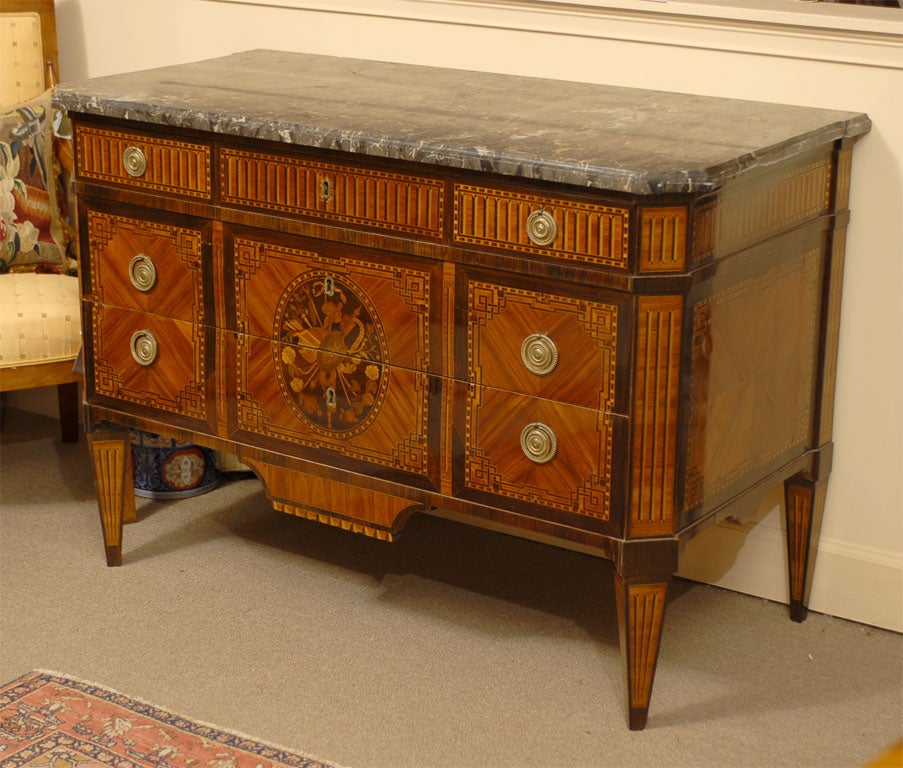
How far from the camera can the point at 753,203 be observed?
213 cm

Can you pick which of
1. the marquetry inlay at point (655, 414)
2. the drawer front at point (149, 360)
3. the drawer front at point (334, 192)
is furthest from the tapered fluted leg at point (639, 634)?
the drawer front at point (149, 360)

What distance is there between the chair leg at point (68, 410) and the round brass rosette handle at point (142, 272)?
967 millimetres

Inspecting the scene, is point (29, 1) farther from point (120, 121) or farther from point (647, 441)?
point (647, 441)

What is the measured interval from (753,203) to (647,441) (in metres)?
0.40

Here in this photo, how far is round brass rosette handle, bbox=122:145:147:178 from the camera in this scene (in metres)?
2.49

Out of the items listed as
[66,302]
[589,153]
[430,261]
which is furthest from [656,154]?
[66,302]

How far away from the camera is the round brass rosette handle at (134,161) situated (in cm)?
249

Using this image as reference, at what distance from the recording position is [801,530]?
258 centimetres

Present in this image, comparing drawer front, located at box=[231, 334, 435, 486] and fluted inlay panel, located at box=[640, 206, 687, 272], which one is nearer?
fluted inlay panel, located at box=[640, 206, 687, 272]

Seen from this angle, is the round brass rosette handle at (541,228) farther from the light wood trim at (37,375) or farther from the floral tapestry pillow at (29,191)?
the floral tapestry pillow at (29,191)

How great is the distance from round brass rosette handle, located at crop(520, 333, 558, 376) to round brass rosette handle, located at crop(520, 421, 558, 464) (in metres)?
0.09

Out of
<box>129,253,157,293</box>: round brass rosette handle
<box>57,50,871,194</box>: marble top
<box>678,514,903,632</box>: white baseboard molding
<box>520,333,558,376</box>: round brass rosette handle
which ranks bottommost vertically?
<box>678,514,903,632</box>: white baseboard molding

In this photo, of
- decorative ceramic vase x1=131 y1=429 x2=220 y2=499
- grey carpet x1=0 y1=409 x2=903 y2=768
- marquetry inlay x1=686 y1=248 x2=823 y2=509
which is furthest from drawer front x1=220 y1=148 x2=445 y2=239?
decorative ceramic vase x1=131 y1=429 x2=220 y2=499

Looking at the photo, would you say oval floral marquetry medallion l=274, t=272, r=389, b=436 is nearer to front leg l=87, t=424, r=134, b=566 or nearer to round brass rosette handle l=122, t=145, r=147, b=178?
round brass rosette handle l=122, t=145, r=147, b=178
